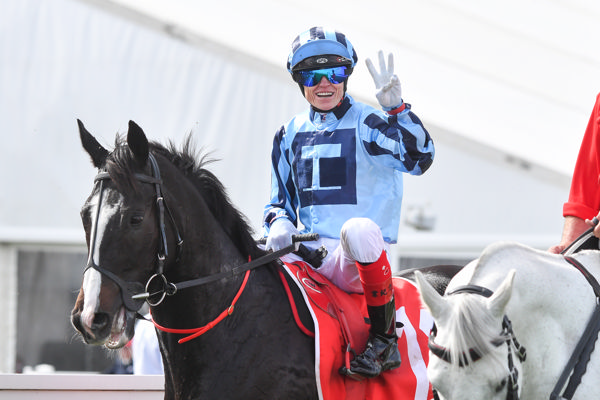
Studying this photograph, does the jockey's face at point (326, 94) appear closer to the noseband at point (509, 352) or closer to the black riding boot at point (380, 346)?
the black riding boot at point (380, 346)

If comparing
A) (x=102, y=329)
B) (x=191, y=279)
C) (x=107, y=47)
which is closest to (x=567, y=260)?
(x=191, y=279)

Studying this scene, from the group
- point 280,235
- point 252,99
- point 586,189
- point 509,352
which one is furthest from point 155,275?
point 252,99

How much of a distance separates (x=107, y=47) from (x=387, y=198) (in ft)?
20.5

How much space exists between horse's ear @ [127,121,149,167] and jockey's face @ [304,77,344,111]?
3.21ft

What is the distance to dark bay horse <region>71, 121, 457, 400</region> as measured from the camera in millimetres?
3102

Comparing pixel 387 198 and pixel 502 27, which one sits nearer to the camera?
pixel 387 198

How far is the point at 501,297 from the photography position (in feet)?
7.90

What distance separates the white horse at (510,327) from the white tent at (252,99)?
20.6 ft

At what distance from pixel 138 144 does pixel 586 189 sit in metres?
1.86

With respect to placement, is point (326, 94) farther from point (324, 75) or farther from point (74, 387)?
point (74, 387)

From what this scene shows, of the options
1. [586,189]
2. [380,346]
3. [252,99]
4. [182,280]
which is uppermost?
[252,99]

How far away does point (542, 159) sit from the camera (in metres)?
9.38

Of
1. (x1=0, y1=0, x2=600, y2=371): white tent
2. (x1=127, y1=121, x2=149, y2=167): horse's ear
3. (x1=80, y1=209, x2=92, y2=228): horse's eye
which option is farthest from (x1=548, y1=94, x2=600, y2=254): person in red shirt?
(x1=0, y1=0, x2=600, y2=371): white tent

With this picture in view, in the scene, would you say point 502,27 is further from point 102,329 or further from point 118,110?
point 102,329
